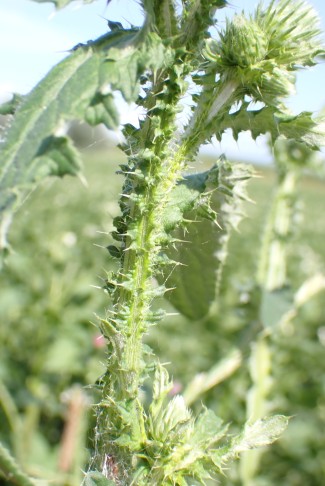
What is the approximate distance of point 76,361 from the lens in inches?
154

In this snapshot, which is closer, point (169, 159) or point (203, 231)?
point (169, 159)

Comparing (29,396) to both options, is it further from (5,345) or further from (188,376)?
(188,376)

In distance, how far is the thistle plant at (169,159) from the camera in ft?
3.38

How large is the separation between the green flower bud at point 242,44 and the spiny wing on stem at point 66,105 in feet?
0.55

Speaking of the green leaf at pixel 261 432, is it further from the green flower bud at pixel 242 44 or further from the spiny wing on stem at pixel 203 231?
the green flower bud at pixel 242 44

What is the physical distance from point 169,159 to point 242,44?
Result: 219 millimetres

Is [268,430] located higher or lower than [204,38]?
lower

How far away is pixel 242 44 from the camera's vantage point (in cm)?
108

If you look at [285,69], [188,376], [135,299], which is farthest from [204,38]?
[188,376]

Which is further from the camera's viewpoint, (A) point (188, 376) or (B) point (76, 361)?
(A) point (188, 376)

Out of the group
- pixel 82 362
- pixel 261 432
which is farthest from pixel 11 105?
pixel 82 362

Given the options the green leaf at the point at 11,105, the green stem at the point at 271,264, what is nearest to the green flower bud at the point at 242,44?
the green leaf at the point at 11,105

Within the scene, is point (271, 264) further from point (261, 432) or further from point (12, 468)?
point (12, 468)

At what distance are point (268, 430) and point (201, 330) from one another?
5.50 m
